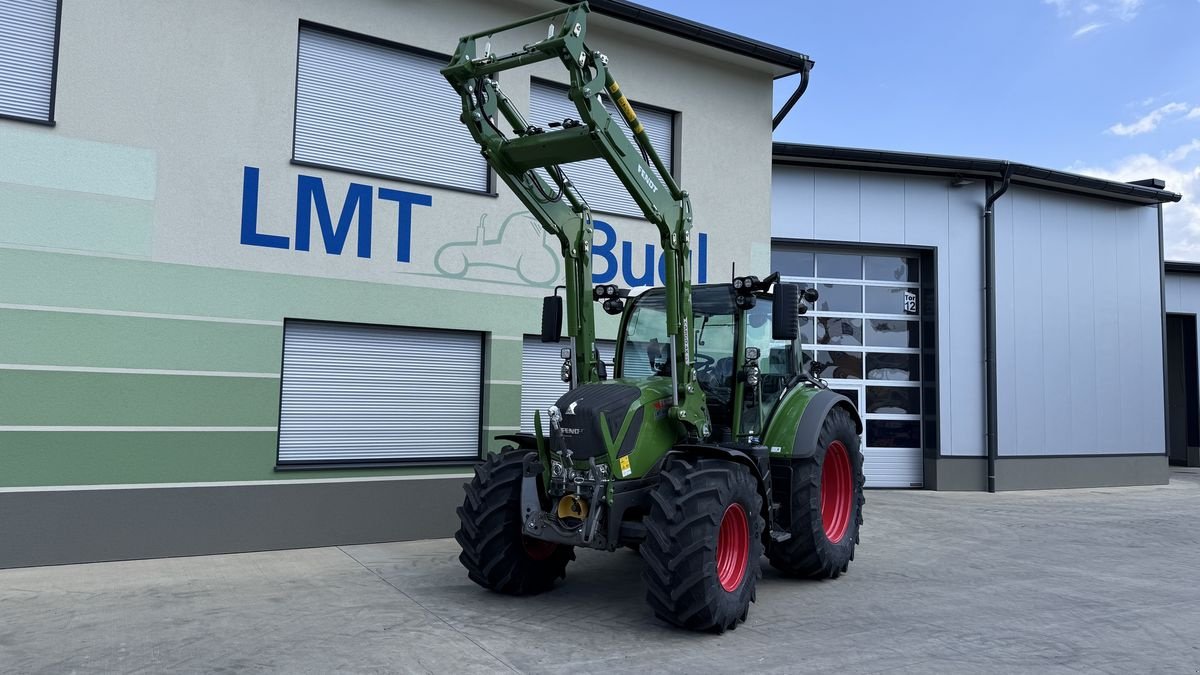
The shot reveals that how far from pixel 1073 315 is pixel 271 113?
512 inches

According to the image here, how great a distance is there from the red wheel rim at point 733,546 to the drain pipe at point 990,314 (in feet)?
31.5

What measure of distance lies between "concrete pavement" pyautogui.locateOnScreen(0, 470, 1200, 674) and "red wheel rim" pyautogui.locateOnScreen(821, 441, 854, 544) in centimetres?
45

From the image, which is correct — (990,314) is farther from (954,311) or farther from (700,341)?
(700,341)

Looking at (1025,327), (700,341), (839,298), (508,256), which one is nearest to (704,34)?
(508,256)

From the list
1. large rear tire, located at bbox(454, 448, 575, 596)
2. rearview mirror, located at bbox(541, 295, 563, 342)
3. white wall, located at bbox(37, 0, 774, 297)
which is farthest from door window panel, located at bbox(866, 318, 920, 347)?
large rear tire, located at bbox(454, 448, 575, 596)

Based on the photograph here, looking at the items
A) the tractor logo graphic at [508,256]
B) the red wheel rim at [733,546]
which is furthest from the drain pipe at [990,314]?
the red wheel rim at [733,546]

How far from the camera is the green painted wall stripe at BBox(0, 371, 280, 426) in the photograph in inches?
273

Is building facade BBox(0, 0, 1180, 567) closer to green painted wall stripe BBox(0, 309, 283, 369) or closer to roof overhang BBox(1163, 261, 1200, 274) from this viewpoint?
green painted wall stripe BBox(0, 309, 283, 369)

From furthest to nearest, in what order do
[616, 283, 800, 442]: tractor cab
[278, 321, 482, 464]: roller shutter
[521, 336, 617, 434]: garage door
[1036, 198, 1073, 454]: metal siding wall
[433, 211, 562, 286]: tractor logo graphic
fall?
[1036, 198, 1073, 454]: metal siding wall
[521, 336, 617, 434]: garage door
[433, 211, 562, 286]: tractor logo graphic
[278, 321, 482, 464]: roller shutter
[616, 283, 800, 442]: tractor cab

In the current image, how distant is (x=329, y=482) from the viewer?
8.21m

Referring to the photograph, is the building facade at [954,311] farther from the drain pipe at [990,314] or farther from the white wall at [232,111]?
the white wall at [232,111]

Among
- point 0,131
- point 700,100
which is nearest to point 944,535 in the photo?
point 700,100

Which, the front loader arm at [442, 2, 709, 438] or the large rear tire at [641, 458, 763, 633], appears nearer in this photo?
the large rear tire at [641, 458, 763, 633]

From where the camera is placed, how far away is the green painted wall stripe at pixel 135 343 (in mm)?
6941
